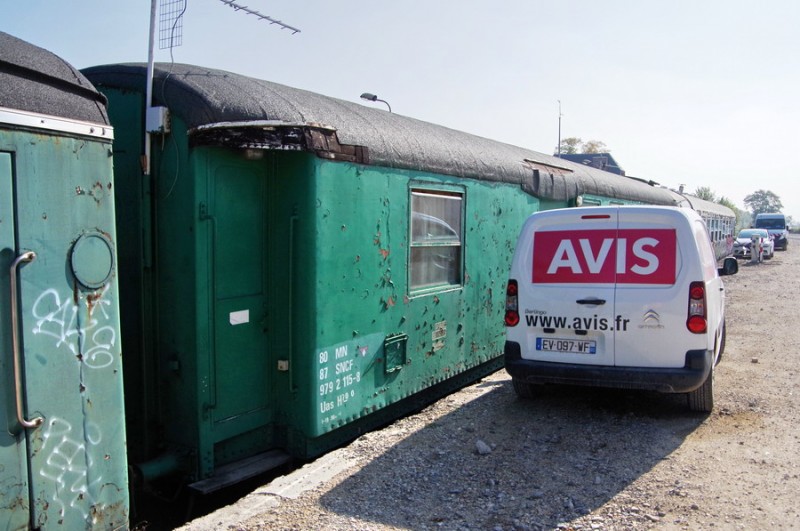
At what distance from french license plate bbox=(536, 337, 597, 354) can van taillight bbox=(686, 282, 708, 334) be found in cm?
78

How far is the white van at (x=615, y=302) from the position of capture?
5273 mm

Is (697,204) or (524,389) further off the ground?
(697,204)

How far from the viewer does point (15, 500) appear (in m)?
2.79

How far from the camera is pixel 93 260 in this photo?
319 centimetres

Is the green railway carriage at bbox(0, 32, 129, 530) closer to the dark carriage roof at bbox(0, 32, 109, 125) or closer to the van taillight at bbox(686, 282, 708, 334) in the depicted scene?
the dark carriage roof at bbox(0, 32, 109, 125)

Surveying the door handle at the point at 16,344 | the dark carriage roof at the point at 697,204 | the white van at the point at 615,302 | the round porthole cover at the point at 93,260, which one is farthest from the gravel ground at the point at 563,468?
the dark carriage roof at the point at 697,204

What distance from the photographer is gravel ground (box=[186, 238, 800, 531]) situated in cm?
395

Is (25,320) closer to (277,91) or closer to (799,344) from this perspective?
(277,91)

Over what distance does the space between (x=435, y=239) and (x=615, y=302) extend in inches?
74.3

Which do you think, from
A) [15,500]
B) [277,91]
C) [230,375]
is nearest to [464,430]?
[230,375]

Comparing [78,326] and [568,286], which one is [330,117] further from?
[78,326]

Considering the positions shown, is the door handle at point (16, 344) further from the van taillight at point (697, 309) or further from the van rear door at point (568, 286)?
the van taillight at point (697, 309)

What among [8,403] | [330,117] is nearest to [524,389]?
[330,117]

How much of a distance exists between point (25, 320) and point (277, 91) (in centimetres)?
289
